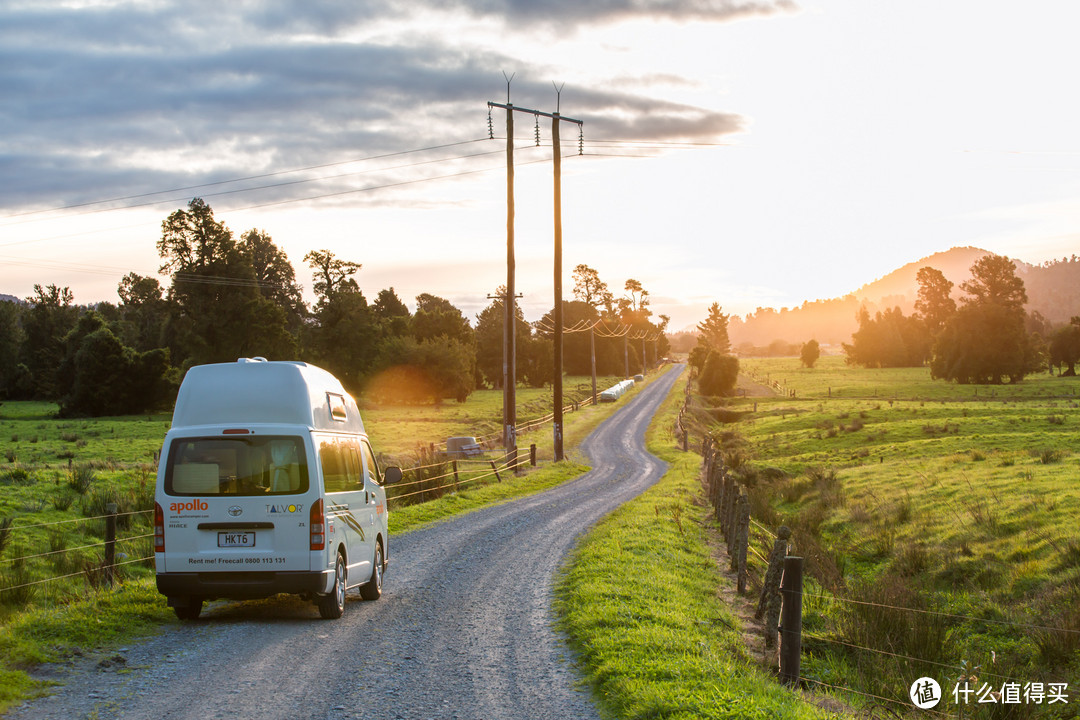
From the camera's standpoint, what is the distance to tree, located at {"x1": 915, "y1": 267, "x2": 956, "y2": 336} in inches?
6663

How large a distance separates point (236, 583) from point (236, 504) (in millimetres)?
881

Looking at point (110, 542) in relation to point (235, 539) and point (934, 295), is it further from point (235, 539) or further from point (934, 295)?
point (934, 295)

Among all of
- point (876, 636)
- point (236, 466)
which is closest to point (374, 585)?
point (236, 466)

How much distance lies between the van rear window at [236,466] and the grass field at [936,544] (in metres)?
7.04

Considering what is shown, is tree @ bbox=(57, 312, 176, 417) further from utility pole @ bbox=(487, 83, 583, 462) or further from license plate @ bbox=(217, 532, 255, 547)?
license plate @ bbox=(217, 532, 255, 547)

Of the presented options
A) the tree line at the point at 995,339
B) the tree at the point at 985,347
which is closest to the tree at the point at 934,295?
the tree line at the point at 995,339

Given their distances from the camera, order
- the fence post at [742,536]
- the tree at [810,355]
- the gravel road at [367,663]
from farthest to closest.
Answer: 1. the tree at [810,355]
2. the fence post at [742,536]
3. the gravel road at [367,663]

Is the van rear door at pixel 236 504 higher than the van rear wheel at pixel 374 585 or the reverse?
higher

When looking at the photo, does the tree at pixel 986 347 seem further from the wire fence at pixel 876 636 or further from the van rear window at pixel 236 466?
the van rear window at pixel 236 466

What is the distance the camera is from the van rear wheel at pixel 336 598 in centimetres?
1009

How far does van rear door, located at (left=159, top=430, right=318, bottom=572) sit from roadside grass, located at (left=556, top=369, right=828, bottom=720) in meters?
3.45

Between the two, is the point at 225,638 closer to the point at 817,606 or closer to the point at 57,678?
the point at 57,678

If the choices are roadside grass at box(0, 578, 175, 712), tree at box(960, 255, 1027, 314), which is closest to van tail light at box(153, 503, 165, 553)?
roadside grass at box(0, 578, 175, 712)

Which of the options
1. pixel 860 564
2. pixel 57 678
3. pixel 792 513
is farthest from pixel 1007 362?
pixel 57 678
